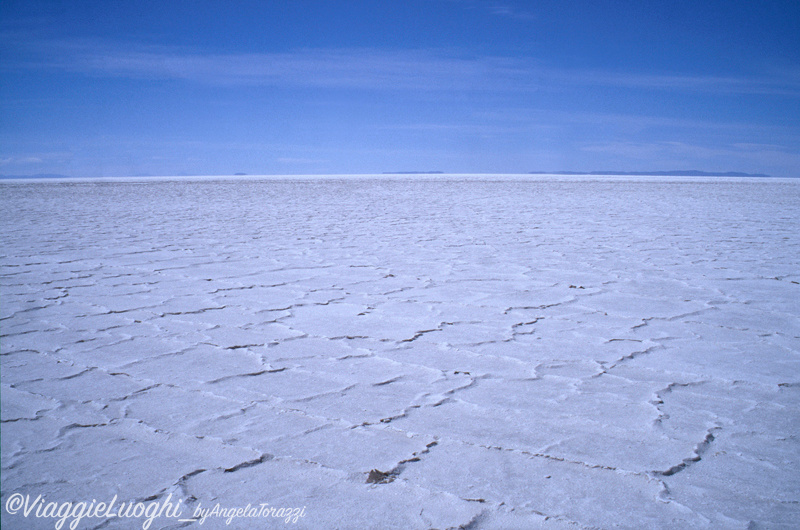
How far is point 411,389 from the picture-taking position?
4.70 ft

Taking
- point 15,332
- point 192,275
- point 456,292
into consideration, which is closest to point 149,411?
point 15,332

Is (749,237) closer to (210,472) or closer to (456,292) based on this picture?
(456,292)

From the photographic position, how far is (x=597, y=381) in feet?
4.92

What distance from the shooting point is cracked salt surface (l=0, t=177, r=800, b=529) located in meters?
0.99

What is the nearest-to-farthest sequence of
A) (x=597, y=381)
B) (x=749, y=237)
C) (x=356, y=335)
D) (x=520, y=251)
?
(x=597, y=381), (x=356, y=335), (x=520, y=251), (x=749, y=237)

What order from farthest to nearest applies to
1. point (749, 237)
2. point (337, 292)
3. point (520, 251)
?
point (749, 237) < point (520, 251) < point (337, 292)

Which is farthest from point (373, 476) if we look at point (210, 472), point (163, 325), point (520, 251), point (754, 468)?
point (520, 251)

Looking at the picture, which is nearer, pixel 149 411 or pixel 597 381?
pixel 149 411

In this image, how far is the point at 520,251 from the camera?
3.73 m

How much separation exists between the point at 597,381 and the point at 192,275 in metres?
2.17

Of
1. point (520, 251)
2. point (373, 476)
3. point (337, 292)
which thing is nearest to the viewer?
point (373, 476)

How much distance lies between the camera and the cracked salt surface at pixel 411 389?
3.25 ft

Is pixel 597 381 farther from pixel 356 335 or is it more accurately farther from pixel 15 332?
pixel 15 332

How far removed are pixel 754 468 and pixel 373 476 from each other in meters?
0.74
